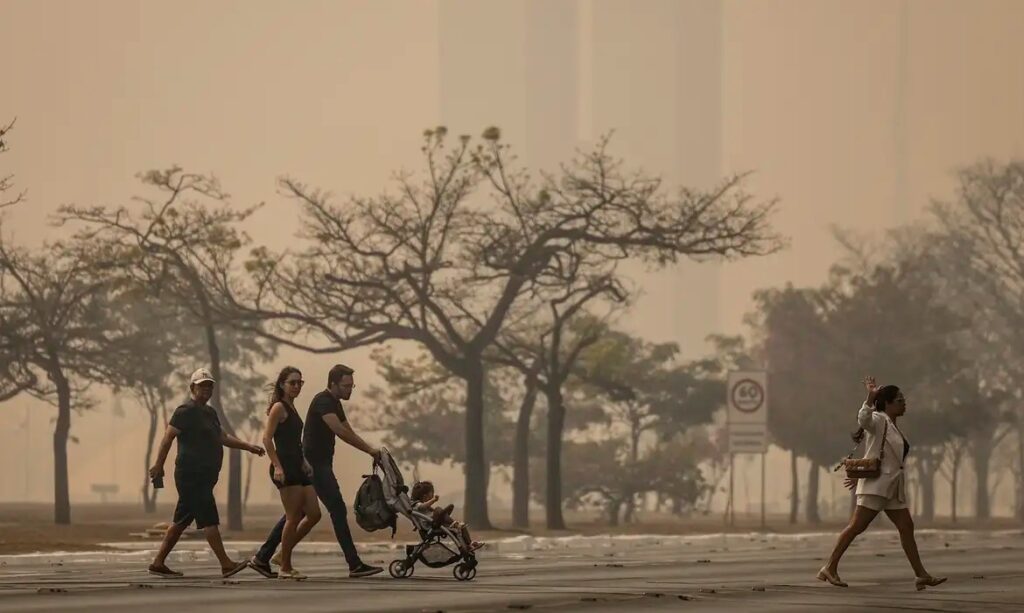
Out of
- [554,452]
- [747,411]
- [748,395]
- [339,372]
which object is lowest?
[554,452]

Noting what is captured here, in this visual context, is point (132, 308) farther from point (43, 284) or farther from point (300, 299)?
point (300, 299)

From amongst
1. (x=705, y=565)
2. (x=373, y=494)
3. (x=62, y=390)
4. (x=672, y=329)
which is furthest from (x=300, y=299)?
(x=672, y=329)

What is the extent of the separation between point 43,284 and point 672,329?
124372mm

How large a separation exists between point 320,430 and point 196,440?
1.14 meters

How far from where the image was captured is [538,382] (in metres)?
56.0

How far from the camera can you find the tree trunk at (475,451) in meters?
53.1

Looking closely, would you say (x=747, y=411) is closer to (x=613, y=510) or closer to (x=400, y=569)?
(x=400, y=569)

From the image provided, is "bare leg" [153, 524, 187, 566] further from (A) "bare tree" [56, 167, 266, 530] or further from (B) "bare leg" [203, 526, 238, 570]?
(A) "bare tree" [56, 167, 266, 530]

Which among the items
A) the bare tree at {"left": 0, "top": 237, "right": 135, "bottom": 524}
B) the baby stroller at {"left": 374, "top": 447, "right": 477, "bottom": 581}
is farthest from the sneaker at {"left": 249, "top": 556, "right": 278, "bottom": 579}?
the bare tree at {"left": 0, "top": 237, "right": 135, "bottom": 524}

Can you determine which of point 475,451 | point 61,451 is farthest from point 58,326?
point 475,451

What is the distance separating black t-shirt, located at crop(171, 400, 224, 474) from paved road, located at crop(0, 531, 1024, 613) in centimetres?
104

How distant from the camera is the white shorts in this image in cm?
1939

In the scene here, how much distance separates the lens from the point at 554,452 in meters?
53.2

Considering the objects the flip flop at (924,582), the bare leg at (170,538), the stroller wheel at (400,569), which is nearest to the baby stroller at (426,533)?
the stroller wheel at (400,569)
